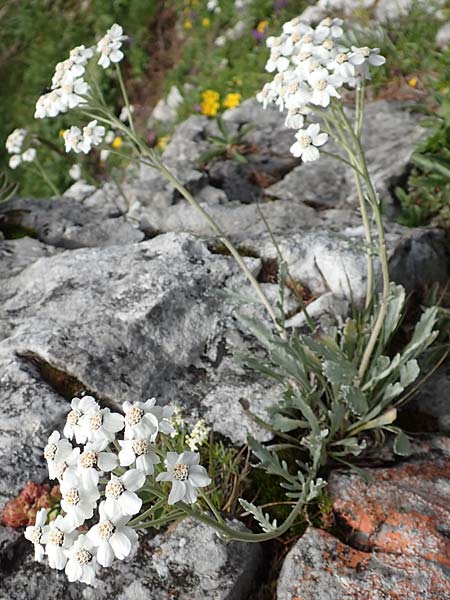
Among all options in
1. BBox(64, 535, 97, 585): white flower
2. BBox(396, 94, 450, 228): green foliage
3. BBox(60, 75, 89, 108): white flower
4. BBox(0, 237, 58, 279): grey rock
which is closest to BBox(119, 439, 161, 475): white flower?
BBox(64, 535, 97, 585): white flower

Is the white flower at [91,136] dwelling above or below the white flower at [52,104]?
below

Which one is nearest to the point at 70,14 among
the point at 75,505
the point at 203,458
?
the point at 203,458

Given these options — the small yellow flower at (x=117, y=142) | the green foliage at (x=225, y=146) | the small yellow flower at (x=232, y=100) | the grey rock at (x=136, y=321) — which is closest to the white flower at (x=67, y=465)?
the grey rock at (x=136, y=321)

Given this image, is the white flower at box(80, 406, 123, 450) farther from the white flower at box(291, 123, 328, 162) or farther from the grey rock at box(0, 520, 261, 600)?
the white flower at box(291, 123, 328, 162)

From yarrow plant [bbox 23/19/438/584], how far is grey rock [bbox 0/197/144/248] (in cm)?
133

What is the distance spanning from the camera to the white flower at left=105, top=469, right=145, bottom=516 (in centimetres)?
162

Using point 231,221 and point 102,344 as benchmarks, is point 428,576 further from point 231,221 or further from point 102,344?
point 231,221

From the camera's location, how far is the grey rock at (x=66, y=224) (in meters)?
3.96

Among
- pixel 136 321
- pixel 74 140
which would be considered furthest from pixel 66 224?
pixel 74 140

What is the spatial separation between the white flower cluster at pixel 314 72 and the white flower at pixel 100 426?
1.16 m

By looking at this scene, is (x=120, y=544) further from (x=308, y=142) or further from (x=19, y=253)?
(x=19, y=253)

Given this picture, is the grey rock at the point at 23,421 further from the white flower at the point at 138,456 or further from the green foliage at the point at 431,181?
the green foliage at the point at 431,181

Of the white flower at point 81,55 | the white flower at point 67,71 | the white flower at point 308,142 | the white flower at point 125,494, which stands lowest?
the white flower at point 125,494

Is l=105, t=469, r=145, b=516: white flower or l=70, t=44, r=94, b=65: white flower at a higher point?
l=70, t=44, r=94, b=65: white flower
